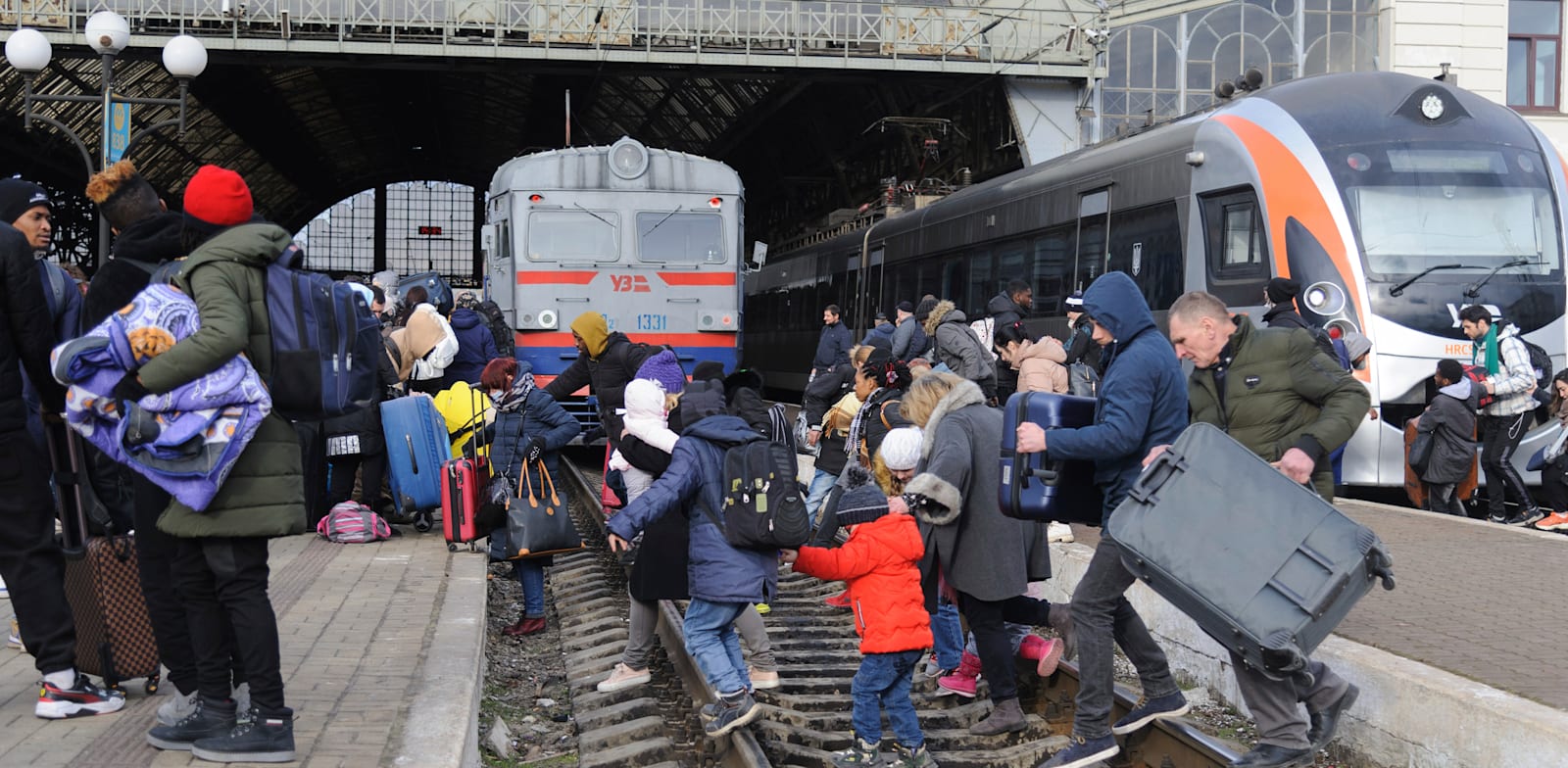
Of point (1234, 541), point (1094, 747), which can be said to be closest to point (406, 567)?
point (1094, 747)

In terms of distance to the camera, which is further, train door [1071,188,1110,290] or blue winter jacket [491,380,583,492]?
train door [1071,188,1110,290]

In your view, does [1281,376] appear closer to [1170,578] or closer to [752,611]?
[1170,578]

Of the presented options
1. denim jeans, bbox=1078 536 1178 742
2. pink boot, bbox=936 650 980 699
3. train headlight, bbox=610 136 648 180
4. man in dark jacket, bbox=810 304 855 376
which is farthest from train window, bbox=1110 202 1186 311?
denim jeans, bbox=1078 536 1178 742

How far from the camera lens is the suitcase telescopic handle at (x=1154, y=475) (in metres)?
5.38

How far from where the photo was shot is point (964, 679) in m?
7.09

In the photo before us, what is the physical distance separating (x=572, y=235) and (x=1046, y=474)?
41.8ft

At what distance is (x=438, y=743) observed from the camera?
5180 mm

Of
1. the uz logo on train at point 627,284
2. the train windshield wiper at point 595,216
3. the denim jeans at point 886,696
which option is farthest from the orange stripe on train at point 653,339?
the denim jeans at point 886,696

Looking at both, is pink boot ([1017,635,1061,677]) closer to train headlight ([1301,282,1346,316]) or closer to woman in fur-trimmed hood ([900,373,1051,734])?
woman in fur-trimmed hood ([900,373,1051,734])

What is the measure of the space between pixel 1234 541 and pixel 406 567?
241 inches

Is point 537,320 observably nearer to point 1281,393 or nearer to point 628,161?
point 628,161

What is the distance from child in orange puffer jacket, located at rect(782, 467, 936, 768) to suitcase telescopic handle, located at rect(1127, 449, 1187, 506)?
906 mm

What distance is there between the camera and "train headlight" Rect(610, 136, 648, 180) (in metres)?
18.1

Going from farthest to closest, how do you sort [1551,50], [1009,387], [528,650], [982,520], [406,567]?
[1551,50], [1009,387], [406,567], [528,650], [982,520]
